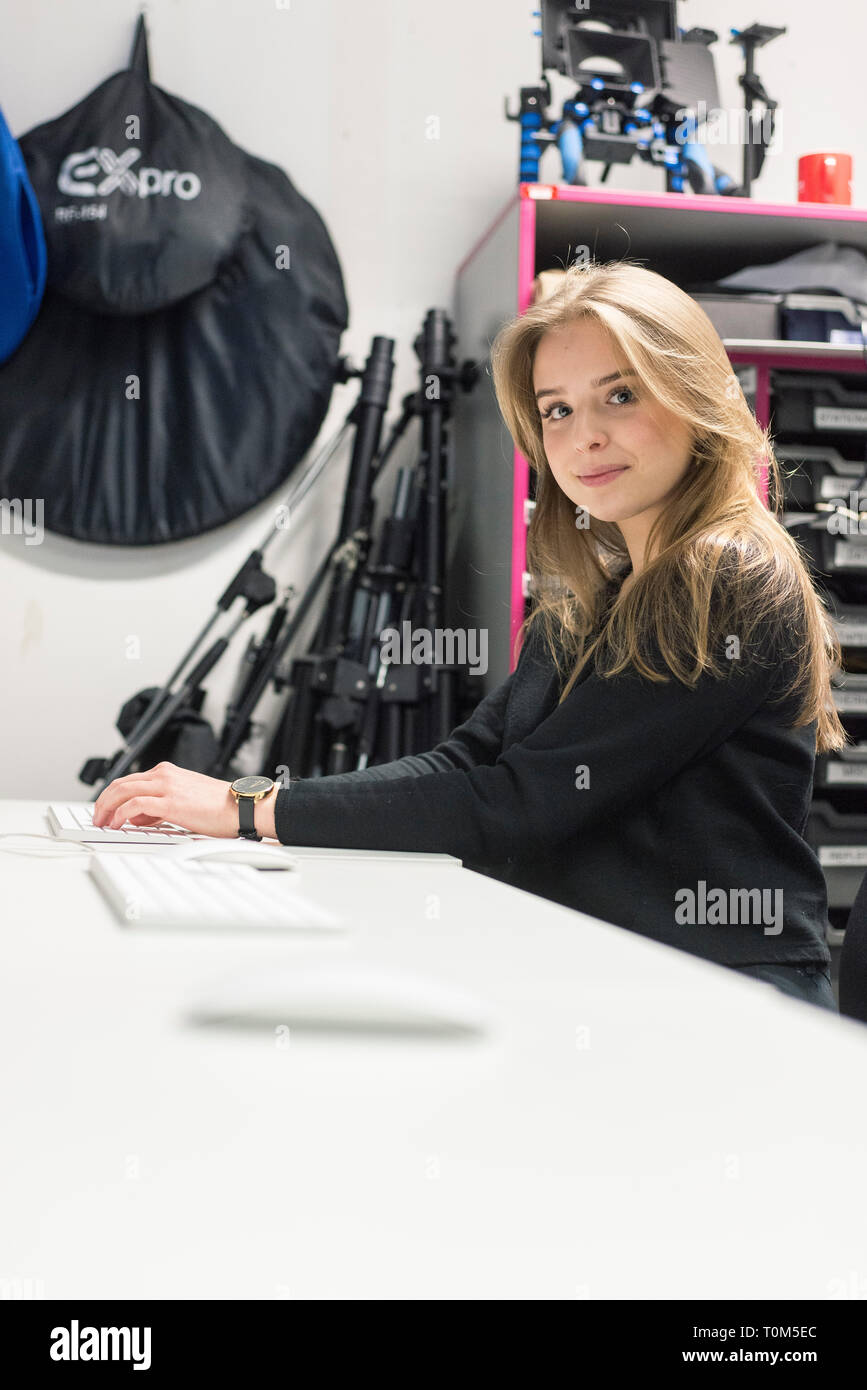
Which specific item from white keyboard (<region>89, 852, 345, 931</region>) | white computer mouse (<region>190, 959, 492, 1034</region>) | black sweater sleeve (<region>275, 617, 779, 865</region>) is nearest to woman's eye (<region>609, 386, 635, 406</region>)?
black sweater sleeve (<region>275, 617, 779, 865</region>)

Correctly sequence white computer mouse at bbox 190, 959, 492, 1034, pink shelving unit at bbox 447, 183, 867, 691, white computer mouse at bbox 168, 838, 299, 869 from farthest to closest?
pink shelving unit at bbox 447, 183, 867, 691, white computer mouse at bbox 168, 838, 299, 869, white computer mouse at bbox 190, 959, 492, 1034

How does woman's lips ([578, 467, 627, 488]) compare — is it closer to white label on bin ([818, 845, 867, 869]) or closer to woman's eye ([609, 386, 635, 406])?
woman's eye ([609, 386, 635, 406])

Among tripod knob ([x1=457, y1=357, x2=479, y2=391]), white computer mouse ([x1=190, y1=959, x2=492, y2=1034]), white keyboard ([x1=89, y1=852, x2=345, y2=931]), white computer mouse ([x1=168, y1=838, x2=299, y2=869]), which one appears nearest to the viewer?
white computer mouse ([x1=190, y1=959, x2=492, y2=1034])

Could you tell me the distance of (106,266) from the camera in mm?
2332

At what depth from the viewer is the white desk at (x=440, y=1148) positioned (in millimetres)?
271

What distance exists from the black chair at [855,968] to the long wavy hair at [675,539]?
181mm

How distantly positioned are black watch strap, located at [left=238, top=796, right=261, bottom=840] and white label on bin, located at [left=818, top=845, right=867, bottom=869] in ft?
4.94

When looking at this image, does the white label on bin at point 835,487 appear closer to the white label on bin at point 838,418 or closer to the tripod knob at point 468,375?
the white label on bin at point 838,418

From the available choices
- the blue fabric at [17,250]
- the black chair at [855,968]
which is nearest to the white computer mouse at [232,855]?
the black chair at [855,968]

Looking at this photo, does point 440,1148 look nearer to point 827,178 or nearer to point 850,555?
point 850,555

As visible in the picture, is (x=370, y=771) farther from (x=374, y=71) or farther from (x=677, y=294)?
(x=374, y=71)

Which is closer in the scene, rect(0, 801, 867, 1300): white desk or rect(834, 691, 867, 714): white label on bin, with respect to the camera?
rect(0, 801, 867, 1300): white desk

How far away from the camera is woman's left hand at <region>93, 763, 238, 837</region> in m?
1.09
